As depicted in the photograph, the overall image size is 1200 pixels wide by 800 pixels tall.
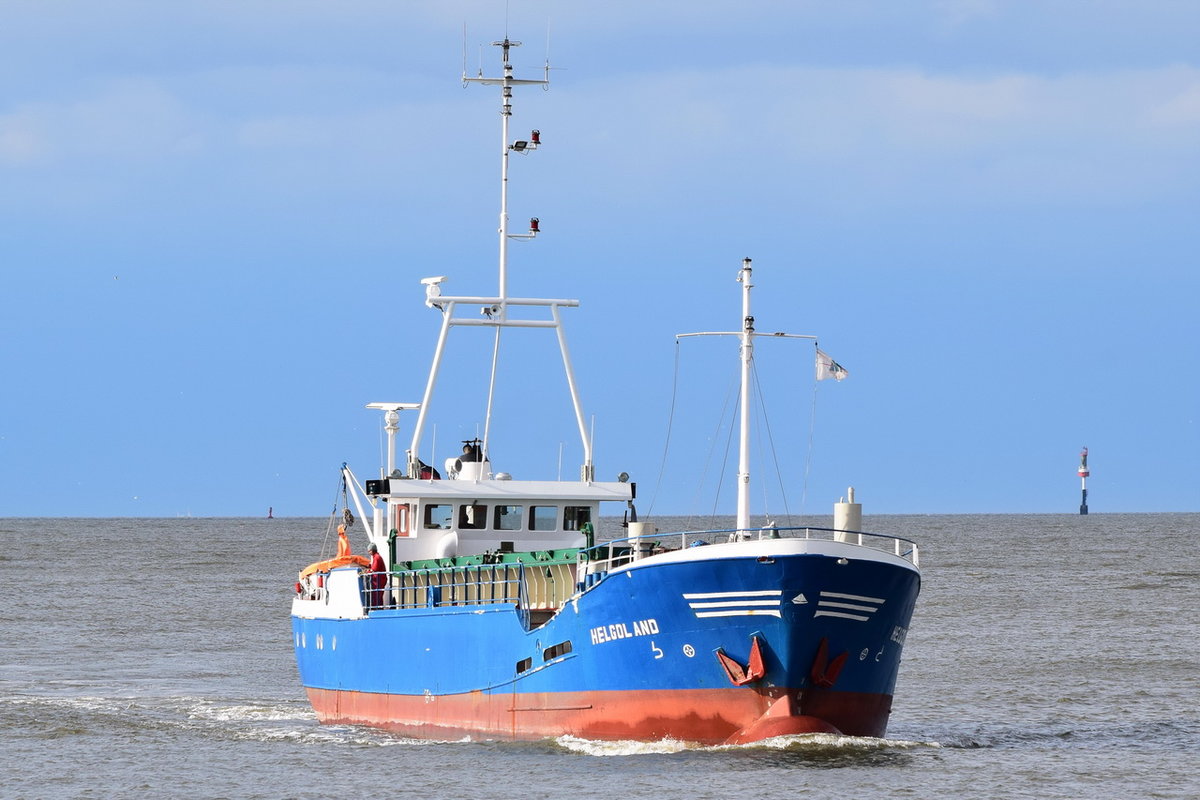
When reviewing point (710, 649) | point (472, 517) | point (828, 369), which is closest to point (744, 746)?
point (710, 649)

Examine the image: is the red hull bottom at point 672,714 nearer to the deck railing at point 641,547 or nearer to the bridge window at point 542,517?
the deck railing at point 641,547

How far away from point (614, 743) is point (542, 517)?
22.8ft

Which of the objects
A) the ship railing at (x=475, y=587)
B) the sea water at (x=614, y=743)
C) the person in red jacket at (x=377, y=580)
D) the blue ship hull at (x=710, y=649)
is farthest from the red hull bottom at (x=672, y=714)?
the person in red jacket at (x=377, y=580)

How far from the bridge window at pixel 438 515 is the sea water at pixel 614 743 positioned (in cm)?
390

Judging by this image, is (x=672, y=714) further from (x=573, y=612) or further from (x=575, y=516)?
(x=575, y=516)

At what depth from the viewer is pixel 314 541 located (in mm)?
171000

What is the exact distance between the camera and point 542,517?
31.6 meters

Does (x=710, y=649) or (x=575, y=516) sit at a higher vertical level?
(x=575, y=516)

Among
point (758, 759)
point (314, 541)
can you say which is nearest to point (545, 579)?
point (758, 759)

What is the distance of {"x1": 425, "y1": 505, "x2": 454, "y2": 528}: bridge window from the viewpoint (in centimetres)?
3162

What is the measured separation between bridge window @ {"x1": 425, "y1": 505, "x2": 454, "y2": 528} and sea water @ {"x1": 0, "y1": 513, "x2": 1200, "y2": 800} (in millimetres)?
3898

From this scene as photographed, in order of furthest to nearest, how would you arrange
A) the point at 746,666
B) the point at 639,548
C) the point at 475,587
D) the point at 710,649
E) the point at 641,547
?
1. the point at 475,587
2. the point at 641,547
3. the point at 639,548
4. the point at 710,649
5. the point at 746,666

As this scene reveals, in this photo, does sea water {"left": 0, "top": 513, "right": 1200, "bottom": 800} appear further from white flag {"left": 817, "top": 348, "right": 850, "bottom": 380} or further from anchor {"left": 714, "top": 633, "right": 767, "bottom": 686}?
white flag {"left": 817, "top": 348, "right": 850, "bottom": 380}

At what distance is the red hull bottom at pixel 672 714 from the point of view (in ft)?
79.2
